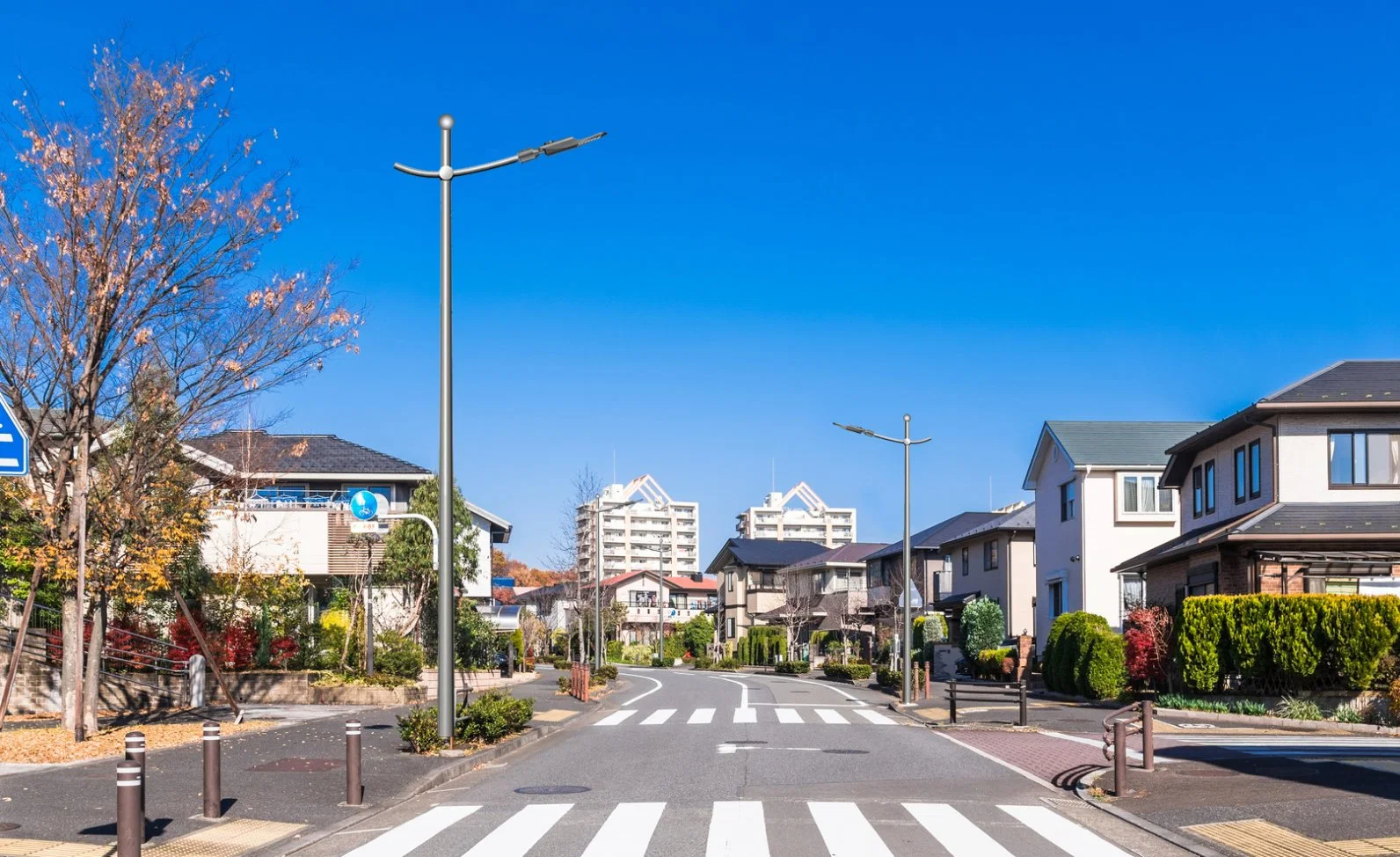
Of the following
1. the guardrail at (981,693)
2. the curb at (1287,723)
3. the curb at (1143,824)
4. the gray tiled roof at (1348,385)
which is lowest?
the guardrail at (981,693)

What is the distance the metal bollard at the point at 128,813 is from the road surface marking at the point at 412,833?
5.96 feet

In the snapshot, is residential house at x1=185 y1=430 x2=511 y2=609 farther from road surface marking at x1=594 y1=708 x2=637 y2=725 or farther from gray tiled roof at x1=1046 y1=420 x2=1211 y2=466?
gray tiled roof at x1=1046 y1=420 x2=1211 y2=466

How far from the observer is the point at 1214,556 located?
32188 millimetres

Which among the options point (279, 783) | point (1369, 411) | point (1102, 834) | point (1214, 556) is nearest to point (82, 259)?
point (279, 783)

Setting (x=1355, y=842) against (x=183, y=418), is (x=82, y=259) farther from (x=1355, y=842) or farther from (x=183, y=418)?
(x=1355, y=842)

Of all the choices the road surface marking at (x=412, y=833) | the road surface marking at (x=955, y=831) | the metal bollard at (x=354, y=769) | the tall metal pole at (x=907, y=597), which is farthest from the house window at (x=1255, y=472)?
the metal bollard at (x=354, y=769)

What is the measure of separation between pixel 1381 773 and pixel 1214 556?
17.0m

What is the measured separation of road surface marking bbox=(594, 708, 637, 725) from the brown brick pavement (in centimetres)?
692

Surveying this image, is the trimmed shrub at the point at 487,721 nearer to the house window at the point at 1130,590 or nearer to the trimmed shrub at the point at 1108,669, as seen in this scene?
the trimmed shrub at the point at 1108,669

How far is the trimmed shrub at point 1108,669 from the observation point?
110 feet

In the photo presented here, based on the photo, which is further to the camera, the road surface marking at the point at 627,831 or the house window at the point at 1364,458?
the house window at the point at 1364,458

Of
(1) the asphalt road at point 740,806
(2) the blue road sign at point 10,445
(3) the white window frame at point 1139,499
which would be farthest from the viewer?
(3) the white window frame at point 1139,499

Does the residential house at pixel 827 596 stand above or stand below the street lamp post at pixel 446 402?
below

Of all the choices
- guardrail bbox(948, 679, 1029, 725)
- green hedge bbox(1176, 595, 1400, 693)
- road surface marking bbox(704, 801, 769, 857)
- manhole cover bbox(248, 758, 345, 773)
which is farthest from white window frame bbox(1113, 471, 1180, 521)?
road surface marking bbox(704, 801, 769, 857)
